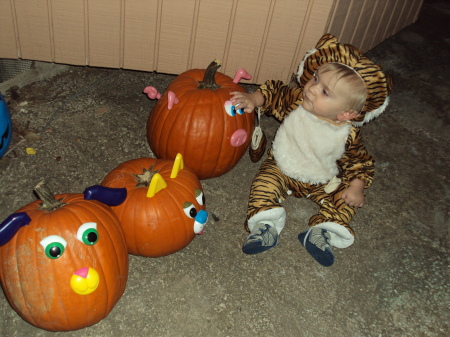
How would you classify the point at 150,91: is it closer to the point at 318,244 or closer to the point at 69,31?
the point at 69,31

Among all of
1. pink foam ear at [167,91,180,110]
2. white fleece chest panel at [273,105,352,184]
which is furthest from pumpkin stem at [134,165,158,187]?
white fleece chest panel at [273,105,352,184]

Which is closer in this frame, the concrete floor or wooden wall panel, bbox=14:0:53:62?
the concrete floor

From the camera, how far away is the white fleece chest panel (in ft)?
7.99

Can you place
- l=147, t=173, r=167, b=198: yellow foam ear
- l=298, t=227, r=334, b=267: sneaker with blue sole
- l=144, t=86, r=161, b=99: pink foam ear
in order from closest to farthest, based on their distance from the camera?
l=147, t=173, r=167, b=198: yellow foam ear → l=298, t=227, r=334, b=267: sneaker with blue sole → l=144, t=86, r=161, b=99: pink foam ear

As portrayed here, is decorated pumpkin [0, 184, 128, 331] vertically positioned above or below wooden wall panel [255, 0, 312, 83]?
below

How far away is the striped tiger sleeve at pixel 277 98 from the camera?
2.61 meters

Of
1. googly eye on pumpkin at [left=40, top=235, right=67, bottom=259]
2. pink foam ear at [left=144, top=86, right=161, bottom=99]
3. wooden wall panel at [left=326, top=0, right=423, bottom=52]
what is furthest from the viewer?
wooden wall panel at [left=326, top=0, right=423, bottom=52]

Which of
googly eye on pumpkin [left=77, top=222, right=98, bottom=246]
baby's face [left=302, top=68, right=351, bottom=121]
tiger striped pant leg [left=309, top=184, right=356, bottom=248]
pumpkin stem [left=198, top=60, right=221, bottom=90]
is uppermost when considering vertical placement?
baby's face [left=302, top=68, right=351, bottom=121]

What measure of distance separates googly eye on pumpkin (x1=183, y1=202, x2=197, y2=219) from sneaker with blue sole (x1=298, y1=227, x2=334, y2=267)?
691 millimetres

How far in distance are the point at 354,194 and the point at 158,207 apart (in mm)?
1097

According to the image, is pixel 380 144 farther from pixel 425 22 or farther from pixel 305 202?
pixel 425 22

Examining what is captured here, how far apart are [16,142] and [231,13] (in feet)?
5.17

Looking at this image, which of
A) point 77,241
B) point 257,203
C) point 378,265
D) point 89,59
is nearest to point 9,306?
point 77,241

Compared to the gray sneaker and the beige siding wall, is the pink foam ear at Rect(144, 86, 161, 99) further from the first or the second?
the gray sneaker
